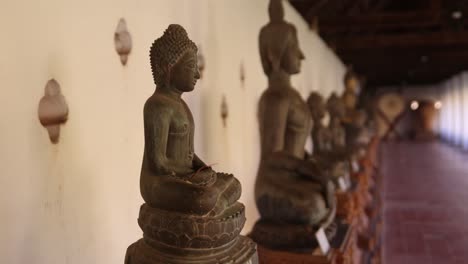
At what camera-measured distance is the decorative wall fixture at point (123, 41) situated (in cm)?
159

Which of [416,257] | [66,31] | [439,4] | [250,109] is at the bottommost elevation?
[416,257]

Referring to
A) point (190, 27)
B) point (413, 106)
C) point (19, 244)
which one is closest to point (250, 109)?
point (190, 27)

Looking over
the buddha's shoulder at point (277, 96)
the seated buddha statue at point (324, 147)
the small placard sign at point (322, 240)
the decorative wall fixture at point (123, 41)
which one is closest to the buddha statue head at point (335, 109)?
the seated buddha statue at point (324, 147)

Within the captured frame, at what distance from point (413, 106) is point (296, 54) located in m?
16.2

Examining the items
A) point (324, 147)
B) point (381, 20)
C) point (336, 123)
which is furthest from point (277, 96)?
point (381, 20)

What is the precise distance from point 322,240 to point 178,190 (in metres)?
1.01

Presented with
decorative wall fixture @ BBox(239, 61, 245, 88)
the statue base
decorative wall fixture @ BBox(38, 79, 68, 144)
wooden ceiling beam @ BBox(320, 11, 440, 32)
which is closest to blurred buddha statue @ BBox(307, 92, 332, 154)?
decorative wall fixture @ BBox(239, 61, 245, 88)

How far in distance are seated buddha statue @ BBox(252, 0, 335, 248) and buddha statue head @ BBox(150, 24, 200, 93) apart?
93 centimetres

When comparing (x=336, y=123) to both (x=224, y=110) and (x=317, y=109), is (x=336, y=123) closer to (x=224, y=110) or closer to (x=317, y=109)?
(x=317, y=109)

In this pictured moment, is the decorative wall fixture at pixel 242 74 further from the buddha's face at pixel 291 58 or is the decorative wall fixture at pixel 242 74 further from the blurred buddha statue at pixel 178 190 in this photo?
the blurred buddha statue at pixel 178 190

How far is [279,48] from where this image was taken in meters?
2.25

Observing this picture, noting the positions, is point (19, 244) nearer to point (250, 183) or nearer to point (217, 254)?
point (217, 254)

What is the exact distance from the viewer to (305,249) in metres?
1.98

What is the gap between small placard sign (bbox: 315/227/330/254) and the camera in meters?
1.90
